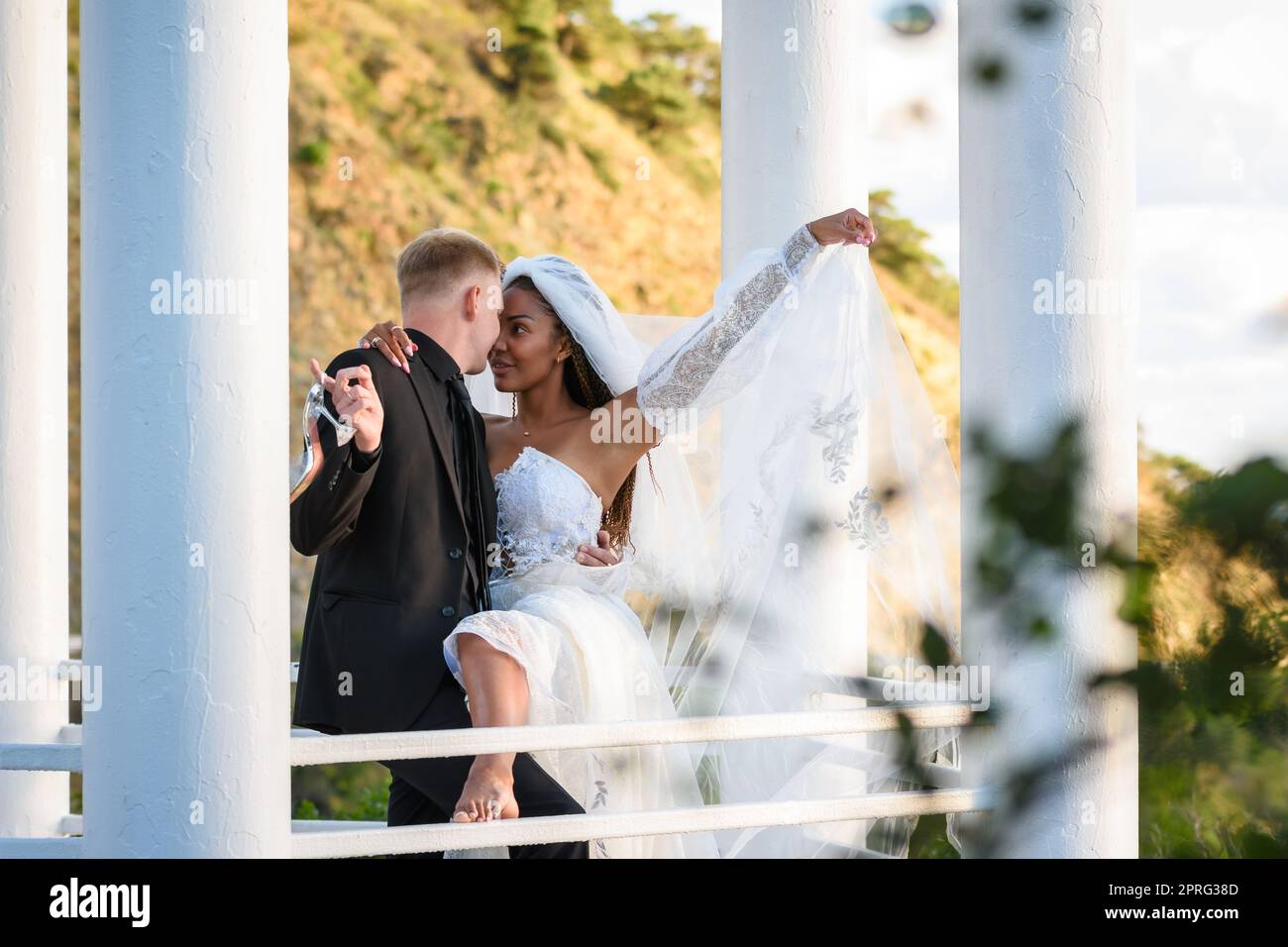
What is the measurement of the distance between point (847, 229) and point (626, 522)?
49.0 inches

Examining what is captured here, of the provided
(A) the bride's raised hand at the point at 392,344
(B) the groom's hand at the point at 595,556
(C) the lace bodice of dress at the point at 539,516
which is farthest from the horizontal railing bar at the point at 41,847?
(B) the groom's hand at the point at 595,556

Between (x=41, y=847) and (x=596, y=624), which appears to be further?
(x=596, y=624)

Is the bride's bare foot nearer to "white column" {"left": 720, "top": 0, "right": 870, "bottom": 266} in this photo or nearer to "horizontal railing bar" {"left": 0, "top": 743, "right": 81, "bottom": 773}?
"horizontal railing bar" {"left": 0, "top": 743, "right": 81, "bottom": 773}

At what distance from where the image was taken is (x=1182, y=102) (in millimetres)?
821

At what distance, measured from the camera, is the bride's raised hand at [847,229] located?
3037 millimetres

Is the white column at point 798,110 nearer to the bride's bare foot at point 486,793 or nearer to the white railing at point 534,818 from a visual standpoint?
the white railing at point 534,818

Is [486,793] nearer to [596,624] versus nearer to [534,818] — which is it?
[534,818]

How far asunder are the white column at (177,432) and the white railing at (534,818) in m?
0.20

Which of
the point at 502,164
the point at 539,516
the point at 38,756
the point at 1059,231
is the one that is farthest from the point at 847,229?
the point at 502,164

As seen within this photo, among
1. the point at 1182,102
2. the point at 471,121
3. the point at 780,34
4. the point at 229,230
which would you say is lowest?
the point at 1182,102

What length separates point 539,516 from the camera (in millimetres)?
3604

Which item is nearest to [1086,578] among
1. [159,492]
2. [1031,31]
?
[1031,31]

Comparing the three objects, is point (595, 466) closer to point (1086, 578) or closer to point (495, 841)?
point (495, 841)

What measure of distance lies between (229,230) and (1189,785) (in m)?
1.70
